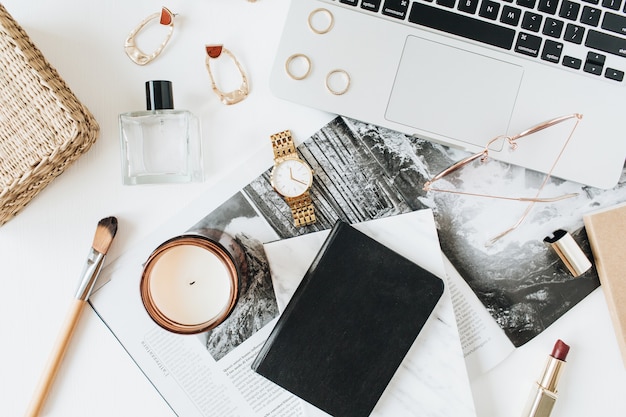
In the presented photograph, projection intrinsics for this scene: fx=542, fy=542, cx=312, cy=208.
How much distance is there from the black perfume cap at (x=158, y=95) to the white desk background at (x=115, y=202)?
40mm

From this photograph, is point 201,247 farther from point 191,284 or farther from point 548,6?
point 548,6

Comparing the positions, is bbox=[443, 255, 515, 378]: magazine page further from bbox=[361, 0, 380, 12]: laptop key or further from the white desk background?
bbox=[361, 0, 380, 12]: laptop key

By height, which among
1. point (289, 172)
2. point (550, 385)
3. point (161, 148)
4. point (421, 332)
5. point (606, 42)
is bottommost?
point (550, 385)

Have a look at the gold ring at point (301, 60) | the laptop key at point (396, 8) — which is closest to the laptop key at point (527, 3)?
the laptop key at point (396, 8)

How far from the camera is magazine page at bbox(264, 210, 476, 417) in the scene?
21.6 inches

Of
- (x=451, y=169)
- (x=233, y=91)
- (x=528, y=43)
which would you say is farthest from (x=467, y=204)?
(x=233, y=91)

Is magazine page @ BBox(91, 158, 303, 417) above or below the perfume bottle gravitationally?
below

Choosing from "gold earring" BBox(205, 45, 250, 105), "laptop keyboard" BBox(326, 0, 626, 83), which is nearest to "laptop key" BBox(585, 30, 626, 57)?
"laptop keyboard" BBox(326, 0, 626, 83)

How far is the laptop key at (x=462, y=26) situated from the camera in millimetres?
519

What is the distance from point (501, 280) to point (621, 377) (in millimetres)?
168

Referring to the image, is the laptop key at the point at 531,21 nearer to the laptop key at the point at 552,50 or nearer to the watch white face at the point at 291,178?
the laptop key at the point at 552,50

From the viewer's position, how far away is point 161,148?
560mm

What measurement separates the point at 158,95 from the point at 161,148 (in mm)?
60

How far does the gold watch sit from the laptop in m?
0.05
